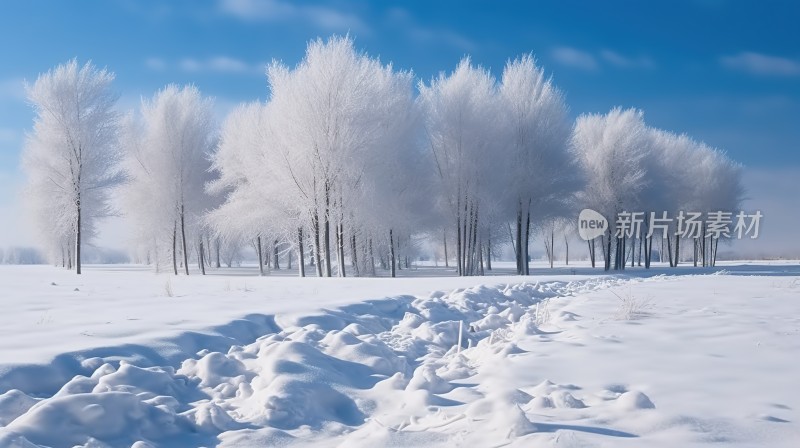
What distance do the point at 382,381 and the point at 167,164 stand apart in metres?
26.6

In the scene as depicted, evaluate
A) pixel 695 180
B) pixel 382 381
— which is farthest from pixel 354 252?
pixel 695 180

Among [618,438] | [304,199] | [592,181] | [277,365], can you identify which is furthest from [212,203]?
[618,438]

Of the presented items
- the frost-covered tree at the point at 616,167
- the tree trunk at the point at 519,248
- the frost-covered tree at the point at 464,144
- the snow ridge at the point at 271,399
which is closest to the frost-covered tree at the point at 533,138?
the tree trunk at the point at 519,248

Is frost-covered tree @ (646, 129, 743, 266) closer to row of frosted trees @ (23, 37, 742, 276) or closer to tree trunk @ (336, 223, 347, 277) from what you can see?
row of frosted trees @ (23, 37, 742, 276)

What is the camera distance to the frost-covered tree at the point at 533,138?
2544cm

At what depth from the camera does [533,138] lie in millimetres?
25625

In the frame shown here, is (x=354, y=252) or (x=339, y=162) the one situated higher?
(x=339, y=162)

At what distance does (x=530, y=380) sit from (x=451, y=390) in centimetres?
54

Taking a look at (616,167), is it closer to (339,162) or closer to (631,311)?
(339,162)

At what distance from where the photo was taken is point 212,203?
30.1m

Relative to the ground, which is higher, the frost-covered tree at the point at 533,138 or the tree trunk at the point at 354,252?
the frost-covered tree at the point at 533,138

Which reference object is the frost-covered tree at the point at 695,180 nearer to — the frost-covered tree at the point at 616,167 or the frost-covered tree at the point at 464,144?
the frost-covered tree at the point at 616,167

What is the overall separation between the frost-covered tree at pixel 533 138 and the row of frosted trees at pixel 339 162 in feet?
0.22

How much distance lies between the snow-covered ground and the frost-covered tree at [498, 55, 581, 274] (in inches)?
779
